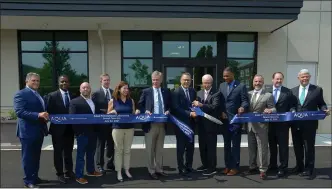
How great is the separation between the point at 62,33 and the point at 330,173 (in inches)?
329

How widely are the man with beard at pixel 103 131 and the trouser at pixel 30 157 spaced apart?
44.0 inches

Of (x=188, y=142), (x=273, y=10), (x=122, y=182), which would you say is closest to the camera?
(x=122, y=182)

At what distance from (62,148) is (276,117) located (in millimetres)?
3759

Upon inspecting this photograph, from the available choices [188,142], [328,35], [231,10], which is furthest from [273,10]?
[188,142]

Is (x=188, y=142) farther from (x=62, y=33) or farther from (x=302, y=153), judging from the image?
(x=62, y=33)

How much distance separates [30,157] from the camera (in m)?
4.42

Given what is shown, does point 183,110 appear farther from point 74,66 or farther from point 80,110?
point 74,66

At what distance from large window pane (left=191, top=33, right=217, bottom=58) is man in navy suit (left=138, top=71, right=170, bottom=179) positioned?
470 centimetres

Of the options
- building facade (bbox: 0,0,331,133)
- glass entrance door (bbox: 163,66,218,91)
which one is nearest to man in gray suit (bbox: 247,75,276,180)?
building facade (bbox: 0,0,331,133)

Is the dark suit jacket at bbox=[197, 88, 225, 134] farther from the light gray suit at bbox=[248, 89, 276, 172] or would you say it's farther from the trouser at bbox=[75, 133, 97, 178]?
the trouser at bbox=[75, 133, 97, 178]

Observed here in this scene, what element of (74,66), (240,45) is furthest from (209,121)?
(74,66)

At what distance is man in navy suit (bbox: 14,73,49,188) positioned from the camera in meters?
4.22

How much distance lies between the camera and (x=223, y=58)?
9.34 metres

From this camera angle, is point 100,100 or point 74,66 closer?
point 100,100
